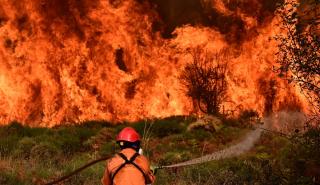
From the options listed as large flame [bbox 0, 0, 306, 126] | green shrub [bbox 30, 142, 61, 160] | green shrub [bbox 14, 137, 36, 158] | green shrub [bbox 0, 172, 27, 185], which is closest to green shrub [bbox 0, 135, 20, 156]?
green shrub [bbox 14, 137, 36, 158]

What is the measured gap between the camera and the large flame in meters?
18.4

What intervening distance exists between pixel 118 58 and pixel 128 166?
14.9 metres

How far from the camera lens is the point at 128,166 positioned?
4488 millimetres

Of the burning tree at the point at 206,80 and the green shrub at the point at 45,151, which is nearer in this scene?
the green shrub at the point at 45,151

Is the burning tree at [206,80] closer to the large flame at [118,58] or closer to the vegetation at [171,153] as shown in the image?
the large flame at [118,58]

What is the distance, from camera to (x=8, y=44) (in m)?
19.0

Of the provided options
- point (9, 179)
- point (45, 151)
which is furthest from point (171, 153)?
point (9, 179)

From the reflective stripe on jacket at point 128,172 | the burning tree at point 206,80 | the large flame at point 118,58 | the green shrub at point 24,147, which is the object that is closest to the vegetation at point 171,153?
the green shrub at point 24,147

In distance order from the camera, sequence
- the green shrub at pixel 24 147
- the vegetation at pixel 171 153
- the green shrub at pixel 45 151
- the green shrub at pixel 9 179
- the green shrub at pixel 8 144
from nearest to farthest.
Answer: the vegetation at pixel 171 153, the green shrub at pixel 9 179, the green shrub at pixel 45 151, the green shrub at pixel 24 147, the green shrub at pixel 8 144

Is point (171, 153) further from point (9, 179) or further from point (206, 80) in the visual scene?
point (206, 80)

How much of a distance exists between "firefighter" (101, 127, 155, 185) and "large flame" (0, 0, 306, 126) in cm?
1359

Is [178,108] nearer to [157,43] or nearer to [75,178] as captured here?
[157,43]

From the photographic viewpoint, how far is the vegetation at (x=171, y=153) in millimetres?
8023

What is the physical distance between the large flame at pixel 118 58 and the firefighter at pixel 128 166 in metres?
13.6
